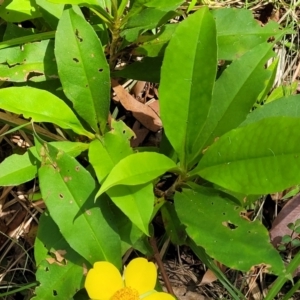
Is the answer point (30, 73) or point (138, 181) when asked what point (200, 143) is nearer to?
point (138, 181)

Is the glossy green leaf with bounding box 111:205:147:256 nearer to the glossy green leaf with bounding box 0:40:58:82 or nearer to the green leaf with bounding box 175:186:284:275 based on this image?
the green leaf with bounding box 175:186:284:275

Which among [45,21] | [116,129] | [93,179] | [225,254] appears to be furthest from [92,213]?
[45,21]

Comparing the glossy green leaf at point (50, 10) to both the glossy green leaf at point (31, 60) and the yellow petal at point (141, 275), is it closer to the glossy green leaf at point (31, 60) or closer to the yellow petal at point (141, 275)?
the glossy green leaf at point (31, 60)

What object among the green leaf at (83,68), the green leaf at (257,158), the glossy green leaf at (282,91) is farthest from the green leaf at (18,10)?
the glossy green leaf at (282,91)

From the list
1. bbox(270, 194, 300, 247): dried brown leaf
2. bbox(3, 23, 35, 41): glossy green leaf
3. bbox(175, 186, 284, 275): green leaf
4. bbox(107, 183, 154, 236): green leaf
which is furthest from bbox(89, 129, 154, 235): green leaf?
bbox(270, 194, 300, 247): dried brown leaf

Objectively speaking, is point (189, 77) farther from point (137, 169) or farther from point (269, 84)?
point (269, 84)

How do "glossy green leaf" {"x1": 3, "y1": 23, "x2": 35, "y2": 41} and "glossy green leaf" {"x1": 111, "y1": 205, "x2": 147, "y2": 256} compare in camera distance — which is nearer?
"glossy green leaf" {"x1": 111, "y1": 205, "x2": 147, "y2": 256}
